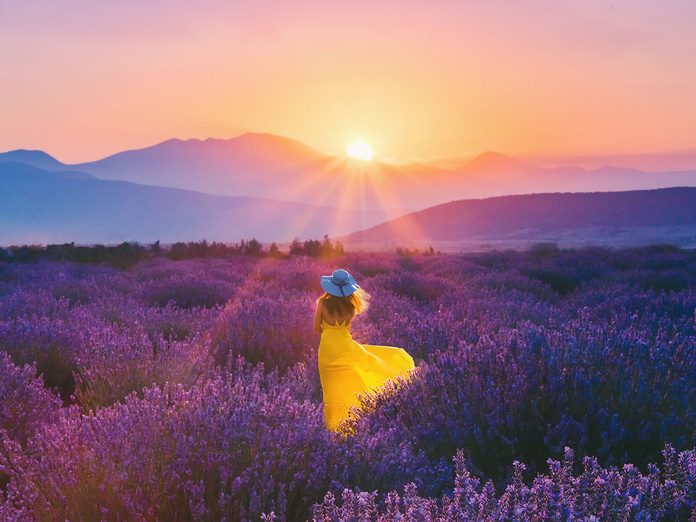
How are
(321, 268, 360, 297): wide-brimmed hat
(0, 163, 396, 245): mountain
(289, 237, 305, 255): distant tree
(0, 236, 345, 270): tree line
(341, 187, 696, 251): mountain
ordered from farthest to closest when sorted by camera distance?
1. (0, 163, 396, 245): mountain
2. (341, 187, 696, 251): mountain
3. (289, 237, 305, 255): distant tree
4. (0, 236, 345, 270): tree line
5. (321, 268, 360, 297): wide-brimmed hat

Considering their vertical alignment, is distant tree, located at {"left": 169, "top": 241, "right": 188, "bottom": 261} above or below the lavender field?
above

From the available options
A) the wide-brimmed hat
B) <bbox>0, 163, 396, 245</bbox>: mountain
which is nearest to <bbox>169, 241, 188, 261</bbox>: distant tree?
the wide-brimmed hat

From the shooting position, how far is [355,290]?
11.2 ft

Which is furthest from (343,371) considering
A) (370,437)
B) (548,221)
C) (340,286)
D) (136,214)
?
(136,214)

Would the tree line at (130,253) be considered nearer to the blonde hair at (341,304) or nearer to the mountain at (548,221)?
the blonde hair at (341,304)

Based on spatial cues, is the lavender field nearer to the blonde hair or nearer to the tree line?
the blonde hair

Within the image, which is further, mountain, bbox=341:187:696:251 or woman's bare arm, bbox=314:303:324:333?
mountain, bbox=341:187:696:251

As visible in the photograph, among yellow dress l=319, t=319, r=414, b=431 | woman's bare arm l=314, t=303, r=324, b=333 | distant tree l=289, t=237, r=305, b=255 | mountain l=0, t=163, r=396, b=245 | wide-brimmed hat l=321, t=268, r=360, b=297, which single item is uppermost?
mountain l=0, t=163, r=396, b=245

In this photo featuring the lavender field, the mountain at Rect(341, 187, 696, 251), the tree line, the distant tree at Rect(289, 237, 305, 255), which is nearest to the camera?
the lavender field

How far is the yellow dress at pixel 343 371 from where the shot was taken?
3.21m

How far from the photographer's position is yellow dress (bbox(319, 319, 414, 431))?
126 inches

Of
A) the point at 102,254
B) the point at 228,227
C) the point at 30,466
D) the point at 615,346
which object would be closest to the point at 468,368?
the point at 615,346

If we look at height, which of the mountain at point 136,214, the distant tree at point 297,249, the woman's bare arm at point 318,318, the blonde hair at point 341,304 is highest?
the mountain at point 136,214

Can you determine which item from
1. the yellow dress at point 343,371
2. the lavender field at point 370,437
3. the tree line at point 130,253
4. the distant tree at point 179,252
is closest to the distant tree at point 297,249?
the tree line at point 130,253
